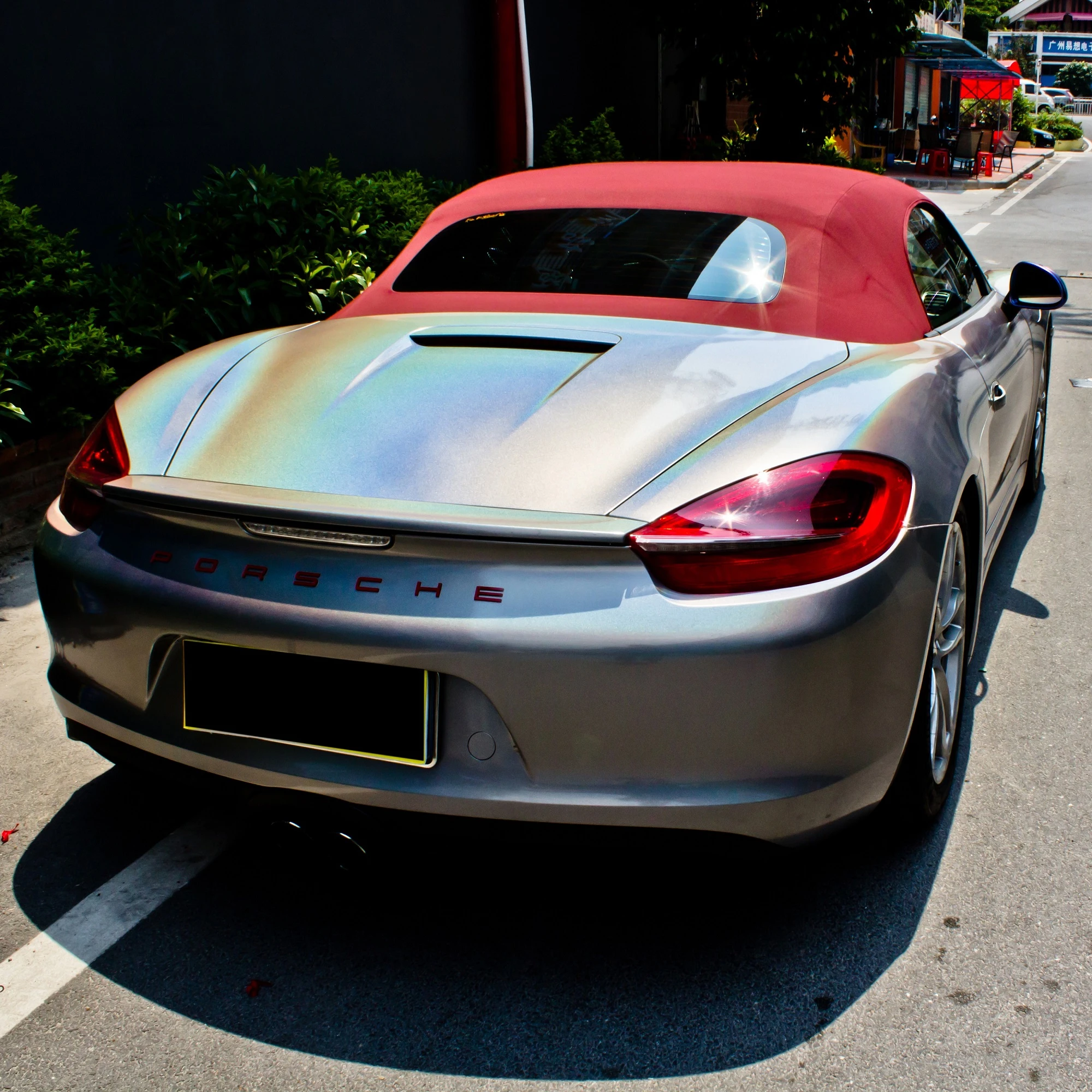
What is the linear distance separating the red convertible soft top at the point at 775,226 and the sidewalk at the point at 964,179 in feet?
78.9

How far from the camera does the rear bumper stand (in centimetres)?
203

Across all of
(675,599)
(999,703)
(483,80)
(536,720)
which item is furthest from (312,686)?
(483,80)

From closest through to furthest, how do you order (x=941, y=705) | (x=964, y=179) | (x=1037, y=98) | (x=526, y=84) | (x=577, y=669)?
(x=577, y=669)
(x=941, y=705)
(x=526, y=84)
(x=964, y=179)
(x=1037, y=98)

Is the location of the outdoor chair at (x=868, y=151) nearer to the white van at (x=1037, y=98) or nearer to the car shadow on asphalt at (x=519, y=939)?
the white van at (x=1037, y=98)

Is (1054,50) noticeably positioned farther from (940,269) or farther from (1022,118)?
(940,269)

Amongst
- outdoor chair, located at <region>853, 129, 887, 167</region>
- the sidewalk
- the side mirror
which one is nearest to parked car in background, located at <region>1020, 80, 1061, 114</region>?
the sidewalk

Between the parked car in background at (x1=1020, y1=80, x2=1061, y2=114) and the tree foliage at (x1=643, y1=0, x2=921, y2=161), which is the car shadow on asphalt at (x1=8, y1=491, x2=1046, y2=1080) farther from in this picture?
the parked car in background at (x1=1020, y1=80, x2=1061, y2=114)

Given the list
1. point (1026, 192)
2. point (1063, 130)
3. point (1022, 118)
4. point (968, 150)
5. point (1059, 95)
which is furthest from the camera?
point (1059, 95)

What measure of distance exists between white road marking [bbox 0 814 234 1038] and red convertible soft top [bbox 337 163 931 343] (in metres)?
1.41

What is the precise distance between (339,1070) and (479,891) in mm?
587

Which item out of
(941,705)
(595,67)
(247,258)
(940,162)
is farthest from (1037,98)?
(941,705)

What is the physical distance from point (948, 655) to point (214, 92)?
265 inches

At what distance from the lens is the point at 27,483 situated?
193 inches

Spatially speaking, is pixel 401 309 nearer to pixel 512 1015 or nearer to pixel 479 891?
pixel 479 891
